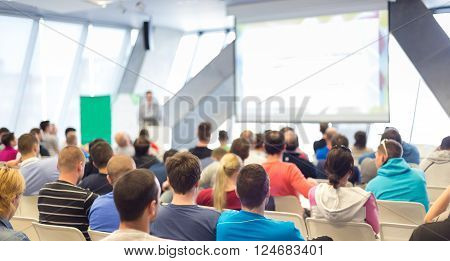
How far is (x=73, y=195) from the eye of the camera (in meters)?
2.55

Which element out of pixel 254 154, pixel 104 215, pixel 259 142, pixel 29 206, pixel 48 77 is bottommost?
pixel 29 206

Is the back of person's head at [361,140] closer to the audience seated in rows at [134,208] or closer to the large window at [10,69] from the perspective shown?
the audience seated in rows at [134,208]

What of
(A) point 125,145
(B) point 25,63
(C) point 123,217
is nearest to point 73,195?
(C) point 123,217

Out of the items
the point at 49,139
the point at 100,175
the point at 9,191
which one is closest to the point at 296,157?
the point at 100,175

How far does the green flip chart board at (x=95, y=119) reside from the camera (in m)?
5.76

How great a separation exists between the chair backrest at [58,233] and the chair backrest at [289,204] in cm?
154

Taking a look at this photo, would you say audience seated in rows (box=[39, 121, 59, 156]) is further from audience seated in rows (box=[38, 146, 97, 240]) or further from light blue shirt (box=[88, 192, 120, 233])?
light blue shirt (box=[88, 192, 120, 233])

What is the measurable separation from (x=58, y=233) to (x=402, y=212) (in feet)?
6.30

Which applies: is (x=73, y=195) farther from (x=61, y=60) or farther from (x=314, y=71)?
(x=61, y=60)

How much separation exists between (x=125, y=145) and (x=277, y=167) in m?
2.28

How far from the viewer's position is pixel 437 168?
128 inches

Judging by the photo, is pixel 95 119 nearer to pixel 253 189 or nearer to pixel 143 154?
pixel 143 154

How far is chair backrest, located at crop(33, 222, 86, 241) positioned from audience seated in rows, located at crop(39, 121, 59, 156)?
3.70 metres

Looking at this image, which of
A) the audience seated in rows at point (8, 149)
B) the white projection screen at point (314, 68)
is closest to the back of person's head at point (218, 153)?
the audience seated in rows at point (8, 149)
